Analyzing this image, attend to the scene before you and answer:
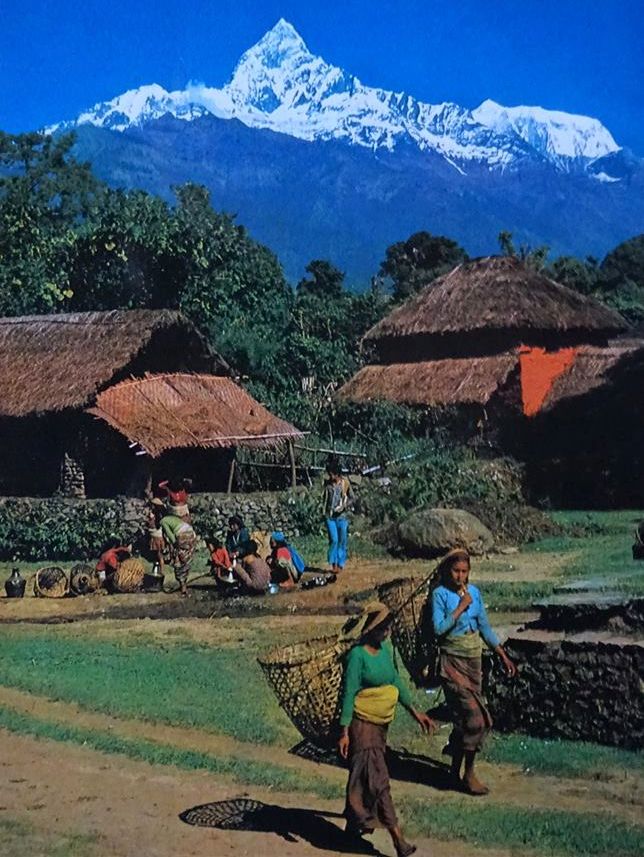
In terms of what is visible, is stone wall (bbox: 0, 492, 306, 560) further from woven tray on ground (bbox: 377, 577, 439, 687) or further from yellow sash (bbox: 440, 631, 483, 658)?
yellow sash (bbox: 440, 631, 483, 658)

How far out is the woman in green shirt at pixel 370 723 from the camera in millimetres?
5883

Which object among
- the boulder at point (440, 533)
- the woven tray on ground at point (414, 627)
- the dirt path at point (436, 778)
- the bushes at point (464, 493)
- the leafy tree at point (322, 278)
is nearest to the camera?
the dirt path at point (436, 778)

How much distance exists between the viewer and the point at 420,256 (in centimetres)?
5094

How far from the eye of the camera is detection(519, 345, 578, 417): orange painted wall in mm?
27391

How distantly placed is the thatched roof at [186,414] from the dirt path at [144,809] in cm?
1171

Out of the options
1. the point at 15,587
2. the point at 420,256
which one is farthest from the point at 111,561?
the point at 420,256

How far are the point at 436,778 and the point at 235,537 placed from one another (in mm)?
8328

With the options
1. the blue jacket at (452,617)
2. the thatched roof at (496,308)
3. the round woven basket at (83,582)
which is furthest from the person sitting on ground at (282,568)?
the thatched roof at (496,308)

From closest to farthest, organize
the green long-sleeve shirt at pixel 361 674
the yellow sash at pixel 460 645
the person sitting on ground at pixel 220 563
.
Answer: the green long-sleeve shirt at pixel 361 674, the yellow sash at pixel 460 645, the person sitting on ground at pixel 220 563

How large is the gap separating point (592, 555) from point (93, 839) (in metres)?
10.8

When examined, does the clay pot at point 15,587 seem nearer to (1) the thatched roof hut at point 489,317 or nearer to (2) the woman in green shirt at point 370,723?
(2) the woman in green shirt at point 370,723

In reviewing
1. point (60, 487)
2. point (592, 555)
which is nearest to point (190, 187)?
point (60, 487)

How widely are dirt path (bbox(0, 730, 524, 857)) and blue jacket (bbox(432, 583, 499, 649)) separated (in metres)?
1.22

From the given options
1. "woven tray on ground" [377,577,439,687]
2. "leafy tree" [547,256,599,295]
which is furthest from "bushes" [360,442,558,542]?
"leafy tree" [547,256,599,295]
